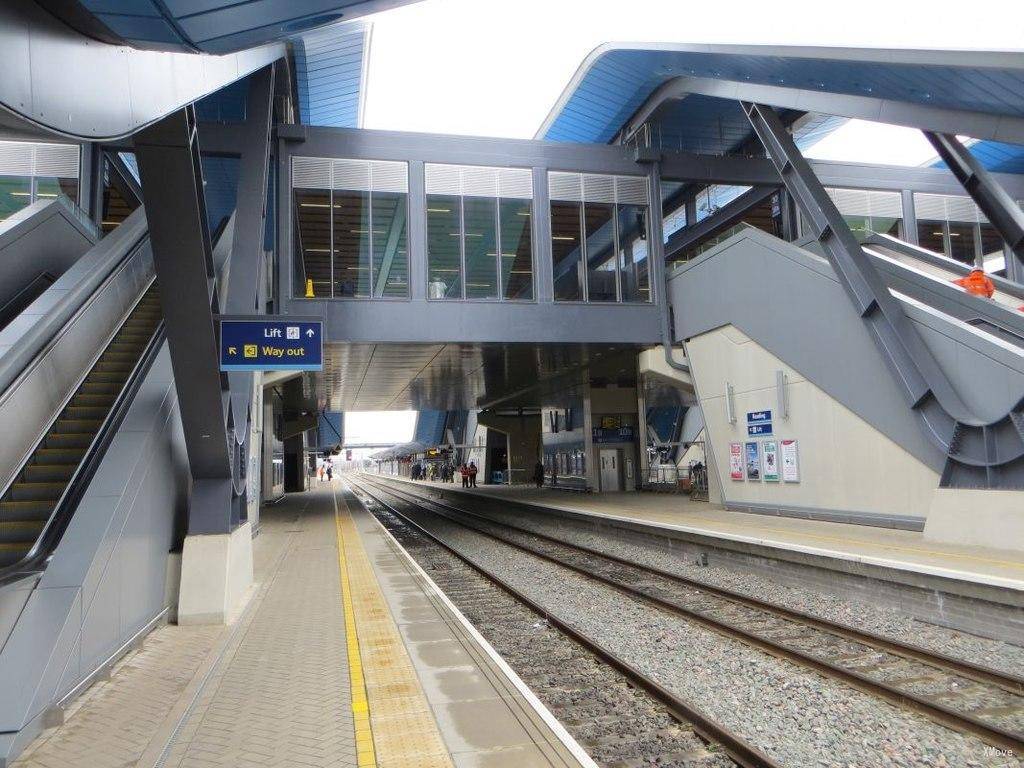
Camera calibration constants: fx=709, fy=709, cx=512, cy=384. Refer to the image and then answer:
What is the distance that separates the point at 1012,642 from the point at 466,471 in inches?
1567

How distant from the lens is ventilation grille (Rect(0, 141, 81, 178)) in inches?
780

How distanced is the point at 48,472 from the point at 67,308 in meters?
2.64

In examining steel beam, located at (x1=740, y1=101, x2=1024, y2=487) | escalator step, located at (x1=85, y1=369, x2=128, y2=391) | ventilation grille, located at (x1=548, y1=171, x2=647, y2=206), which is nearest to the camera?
escalator step, located at (x1=85, y1=369, x2=128, y2=391)

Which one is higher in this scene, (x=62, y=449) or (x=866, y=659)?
(x=62, y=449)

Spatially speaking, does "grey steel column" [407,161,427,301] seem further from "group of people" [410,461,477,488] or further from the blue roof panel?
"group of people" [410,461,477,488]

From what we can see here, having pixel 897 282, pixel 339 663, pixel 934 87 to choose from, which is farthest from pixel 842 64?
pixel 339 663

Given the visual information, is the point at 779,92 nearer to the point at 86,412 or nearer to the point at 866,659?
the point at 866,659

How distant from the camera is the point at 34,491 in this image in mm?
6941

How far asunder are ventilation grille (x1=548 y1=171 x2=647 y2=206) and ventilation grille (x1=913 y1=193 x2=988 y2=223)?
10386 mm

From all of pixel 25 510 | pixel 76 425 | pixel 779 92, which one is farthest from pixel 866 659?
pixel 779 92

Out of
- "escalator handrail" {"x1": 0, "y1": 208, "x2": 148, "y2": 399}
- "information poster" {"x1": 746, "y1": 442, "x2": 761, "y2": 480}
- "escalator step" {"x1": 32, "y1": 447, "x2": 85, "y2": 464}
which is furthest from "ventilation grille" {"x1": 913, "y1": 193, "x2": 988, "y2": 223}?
"escalator step" {"x1": 32, "y1": 447, "x2": 85, "y2": 464}

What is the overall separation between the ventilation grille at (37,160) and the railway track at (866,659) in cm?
1887

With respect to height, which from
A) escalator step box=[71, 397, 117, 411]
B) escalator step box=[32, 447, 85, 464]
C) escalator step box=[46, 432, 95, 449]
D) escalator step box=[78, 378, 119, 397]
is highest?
escalator step box=[78, 378, 119, 397]

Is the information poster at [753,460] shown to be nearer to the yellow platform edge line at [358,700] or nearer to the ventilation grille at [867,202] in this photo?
the ventilation grille at [867,202]
